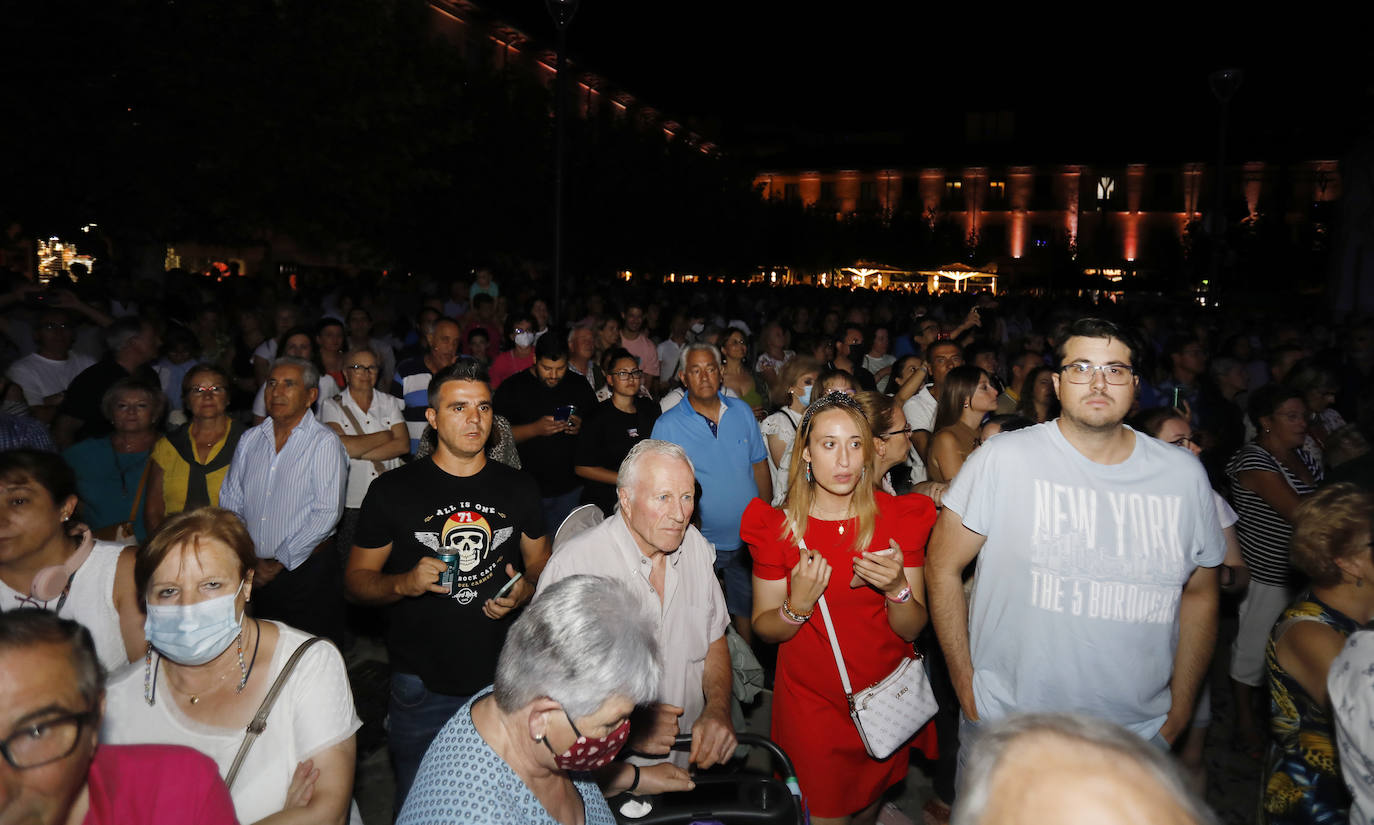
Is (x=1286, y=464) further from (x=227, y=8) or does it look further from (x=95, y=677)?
(x=227, y=8)

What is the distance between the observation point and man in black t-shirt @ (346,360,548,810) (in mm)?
3684

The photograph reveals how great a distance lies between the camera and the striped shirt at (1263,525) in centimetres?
508

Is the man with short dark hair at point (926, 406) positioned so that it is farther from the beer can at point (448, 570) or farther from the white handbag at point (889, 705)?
the beer can at point (448, 570)

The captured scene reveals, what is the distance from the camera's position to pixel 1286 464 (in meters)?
5.24

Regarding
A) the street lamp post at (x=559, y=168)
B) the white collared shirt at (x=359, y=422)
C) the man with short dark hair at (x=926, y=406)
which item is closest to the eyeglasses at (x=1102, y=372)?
the man with short dark hair at (x=926, y=406)

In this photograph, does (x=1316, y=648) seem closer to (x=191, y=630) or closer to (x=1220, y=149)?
(x=191, y=630)

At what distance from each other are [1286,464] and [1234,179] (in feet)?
260

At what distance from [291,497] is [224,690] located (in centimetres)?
208

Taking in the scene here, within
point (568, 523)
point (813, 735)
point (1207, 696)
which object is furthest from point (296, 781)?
point (1207, 696)

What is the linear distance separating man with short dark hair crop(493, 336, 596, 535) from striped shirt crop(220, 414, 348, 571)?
1863mm

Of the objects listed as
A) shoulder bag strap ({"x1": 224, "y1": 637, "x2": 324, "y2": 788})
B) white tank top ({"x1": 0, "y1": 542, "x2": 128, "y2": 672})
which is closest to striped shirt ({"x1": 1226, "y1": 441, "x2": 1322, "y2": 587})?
shoulder bag strap ({"x1": 224, "y1": 637, "x2": 324, "y2": 788})

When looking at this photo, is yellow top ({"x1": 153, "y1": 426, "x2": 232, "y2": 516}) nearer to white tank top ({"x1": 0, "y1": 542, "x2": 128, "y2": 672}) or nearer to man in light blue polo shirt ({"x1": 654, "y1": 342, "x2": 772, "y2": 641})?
white tank top ({"x1": 0, "y1": 542, "x2": 128, "y2": 672})

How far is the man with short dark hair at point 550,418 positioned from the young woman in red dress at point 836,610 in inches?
119

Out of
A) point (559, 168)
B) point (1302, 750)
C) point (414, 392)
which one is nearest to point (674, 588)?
point (1302, 750)
